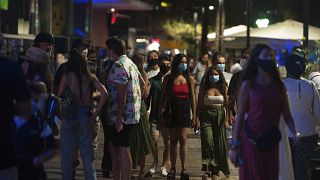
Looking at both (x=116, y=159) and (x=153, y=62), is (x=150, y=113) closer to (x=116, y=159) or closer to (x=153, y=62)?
(x=153, y=62)

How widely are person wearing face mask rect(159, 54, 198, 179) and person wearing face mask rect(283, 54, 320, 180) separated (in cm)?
285

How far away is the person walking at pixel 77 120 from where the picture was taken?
957cm

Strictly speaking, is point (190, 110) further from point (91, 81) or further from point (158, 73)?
point (91, 81)

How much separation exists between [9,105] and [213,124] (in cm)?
615

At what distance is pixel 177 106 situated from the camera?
39.1 feet

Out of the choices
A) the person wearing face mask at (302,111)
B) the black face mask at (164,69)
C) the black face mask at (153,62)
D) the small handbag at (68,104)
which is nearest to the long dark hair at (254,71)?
the person wearing face mask at (302,111)

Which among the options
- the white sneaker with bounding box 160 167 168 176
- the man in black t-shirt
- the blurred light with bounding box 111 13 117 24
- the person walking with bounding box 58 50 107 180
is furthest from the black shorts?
the blurred light with bounding box 111 13 117 24

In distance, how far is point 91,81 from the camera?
9.62 metres

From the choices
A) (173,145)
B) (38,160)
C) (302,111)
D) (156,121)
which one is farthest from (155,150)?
(38,160)

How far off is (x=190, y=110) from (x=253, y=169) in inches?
178

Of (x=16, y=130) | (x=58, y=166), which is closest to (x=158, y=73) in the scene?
(x=58, y=166)

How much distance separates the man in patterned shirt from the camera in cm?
969

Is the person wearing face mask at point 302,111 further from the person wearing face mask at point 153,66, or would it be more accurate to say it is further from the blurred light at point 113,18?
the blurred light at point 113,18

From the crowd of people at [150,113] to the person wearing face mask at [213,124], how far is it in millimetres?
15
